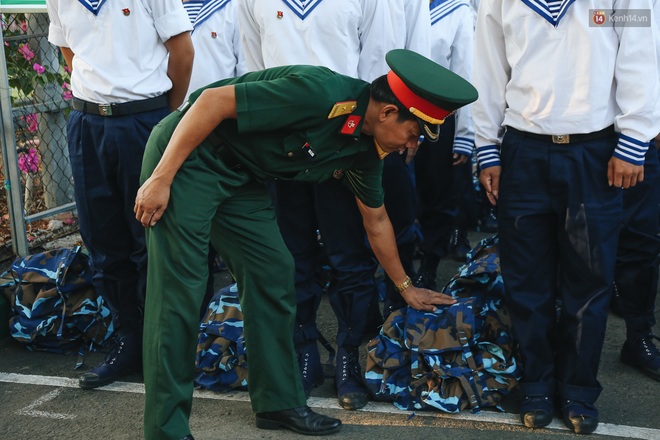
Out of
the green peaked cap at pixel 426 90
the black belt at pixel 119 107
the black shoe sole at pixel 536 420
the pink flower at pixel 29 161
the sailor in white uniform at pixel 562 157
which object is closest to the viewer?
the green peaked cap at pixel 426 90

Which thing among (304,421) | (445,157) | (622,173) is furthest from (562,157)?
(445,157)

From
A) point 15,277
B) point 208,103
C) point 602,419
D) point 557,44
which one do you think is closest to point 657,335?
point 602,419

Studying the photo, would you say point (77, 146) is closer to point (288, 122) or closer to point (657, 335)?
point (288, 122)

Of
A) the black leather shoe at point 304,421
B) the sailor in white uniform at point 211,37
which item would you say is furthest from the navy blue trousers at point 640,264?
the sailor in white uniform at point 211,37

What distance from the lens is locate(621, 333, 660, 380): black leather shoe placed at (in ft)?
13.6

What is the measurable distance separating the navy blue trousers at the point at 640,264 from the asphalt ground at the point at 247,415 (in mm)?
253

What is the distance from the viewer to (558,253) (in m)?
3.80

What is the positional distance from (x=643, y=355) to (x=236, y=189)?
2064 mm

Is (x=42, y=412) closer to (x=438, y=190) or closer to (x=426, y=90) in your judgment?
(x=426, y=90)

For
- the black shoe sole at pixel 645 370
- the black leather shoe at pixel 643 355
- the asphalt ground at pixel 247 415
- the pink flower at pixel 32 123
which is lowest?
the asphalt ground at pixel 247 415

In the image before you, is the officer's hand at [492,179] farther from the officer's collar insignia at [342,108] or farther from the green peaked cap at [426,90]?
the officer's collar insignia at [342,108]

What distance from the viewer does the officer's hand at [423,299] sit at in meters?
4.01

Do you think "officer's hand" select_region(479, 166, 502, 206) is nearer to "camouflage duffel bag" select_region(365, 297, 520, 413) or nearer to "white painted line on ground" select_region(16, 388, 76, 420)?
"camouflage duffel bag" select_region(365, 297, 520, 413)

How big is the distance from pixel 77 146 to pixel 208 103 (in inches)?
52.3
